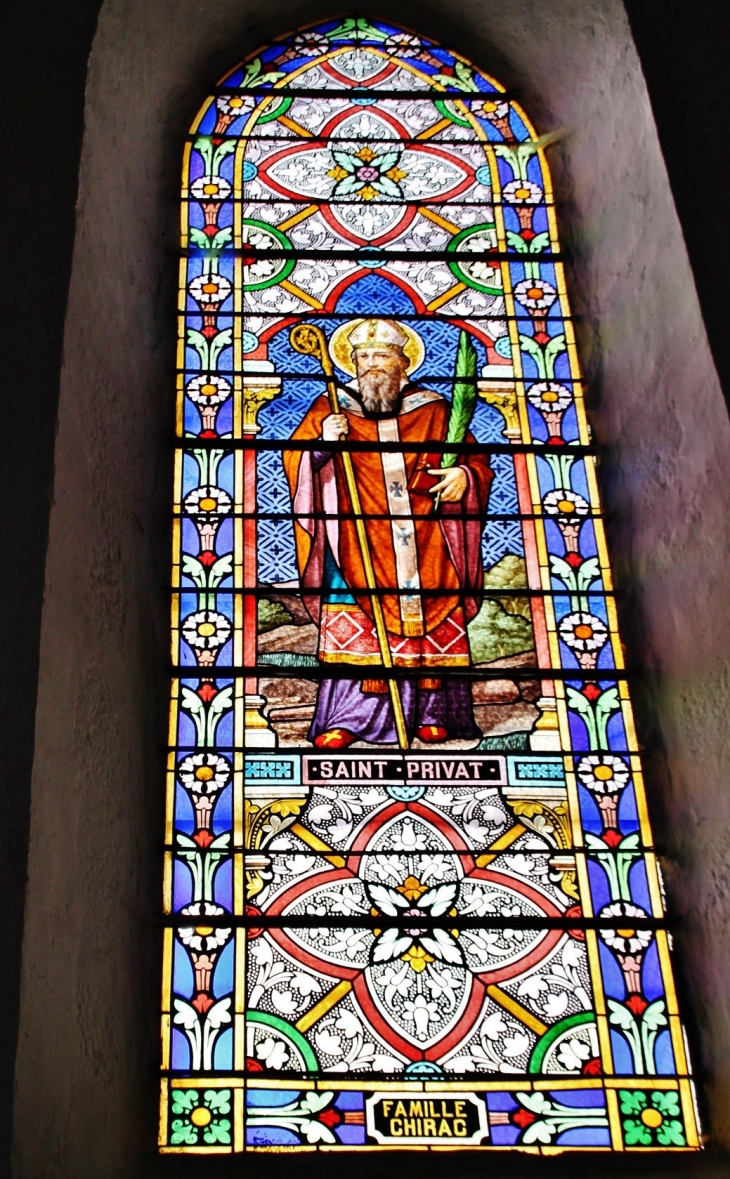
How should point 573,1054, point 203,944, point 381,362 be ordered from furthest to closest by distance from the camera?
point 381,362 < point 203,944 < point 573,1054

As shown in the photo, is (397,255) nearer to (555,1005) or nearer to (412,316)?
(412,316)

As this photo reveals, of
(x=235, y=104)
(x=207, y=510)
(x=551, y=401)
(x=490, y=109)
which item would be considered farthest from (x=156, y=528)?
(x=490, y=109)

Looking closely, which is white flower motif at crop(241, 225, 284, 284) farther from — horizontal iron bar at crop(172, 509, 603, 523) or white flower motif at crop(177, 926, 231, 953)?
white flower motif at crop(177, 926, 231, 953)

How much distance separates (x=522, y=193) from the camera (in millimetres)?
4934

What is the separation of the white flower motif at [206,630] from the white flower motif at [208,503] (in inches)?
11.0

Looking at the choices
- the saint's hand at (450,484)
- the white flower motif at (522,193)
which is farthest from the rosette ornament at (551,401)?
the white flower motif at (522,193)

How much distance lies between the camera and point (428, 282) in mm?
4703

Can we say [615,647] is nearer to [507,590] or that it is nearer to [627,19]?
[507,590]

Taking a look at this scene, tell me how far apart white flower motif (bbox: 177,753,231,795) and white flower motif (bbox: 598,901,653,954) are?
87cm

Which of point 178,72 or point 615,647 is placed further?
point 178,72

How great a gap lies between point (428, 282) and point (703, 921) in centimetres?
198

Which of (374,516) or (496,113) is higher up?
(496,113)

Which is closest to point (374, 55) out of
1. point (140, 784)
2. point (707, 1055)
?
point (140, 784)

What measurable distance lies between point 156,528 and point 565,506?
1.02m
